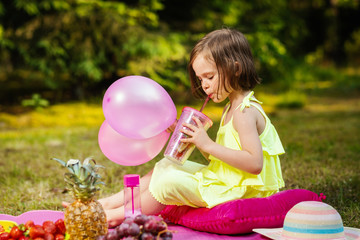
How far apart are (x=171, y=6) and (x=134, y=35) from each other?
1532mm

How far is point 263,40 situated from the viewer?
7.66 m

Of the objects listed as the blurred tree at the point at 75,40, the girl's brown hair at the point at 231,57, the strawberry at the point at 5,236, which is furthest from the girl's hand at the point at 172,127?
the blurred tree at the point at 75,40

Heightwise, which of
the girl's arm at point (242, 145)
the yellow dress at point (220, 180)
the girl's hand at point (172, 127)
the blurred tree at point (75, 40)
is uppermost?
the blurred tree at point (75, 40)

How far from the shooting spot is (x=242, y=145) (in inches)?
94.9

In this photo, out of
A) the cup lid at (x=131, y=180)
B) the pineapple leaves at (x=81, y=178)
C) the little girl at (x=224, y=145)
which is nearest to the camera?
the pineapple leaves at (x=81, y=178)

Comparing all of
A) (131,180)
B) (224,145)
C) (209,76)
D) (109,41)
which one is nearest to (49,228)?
(131,180)

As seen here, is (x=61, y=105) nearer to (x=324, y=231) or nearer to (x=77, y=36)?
(x=77, y=36)

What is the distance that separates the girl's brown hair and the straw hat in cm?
75

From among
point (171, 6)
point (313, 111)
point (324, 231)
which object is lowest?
point (324, 231)

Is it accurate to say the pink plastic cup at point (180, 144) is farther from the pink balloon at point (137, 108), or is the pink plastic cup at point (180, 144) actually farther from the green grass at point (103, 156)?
the green grass at point (103, 156)

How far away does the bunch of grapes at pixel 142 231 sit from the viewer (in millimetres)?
1960

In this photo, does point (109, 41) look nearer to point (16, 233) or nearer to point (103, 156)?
point (103, 156)

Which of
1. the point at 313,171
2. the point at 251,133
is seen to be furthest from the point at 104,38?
the point at 251,133

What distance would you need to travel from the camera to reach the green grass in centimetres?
329
